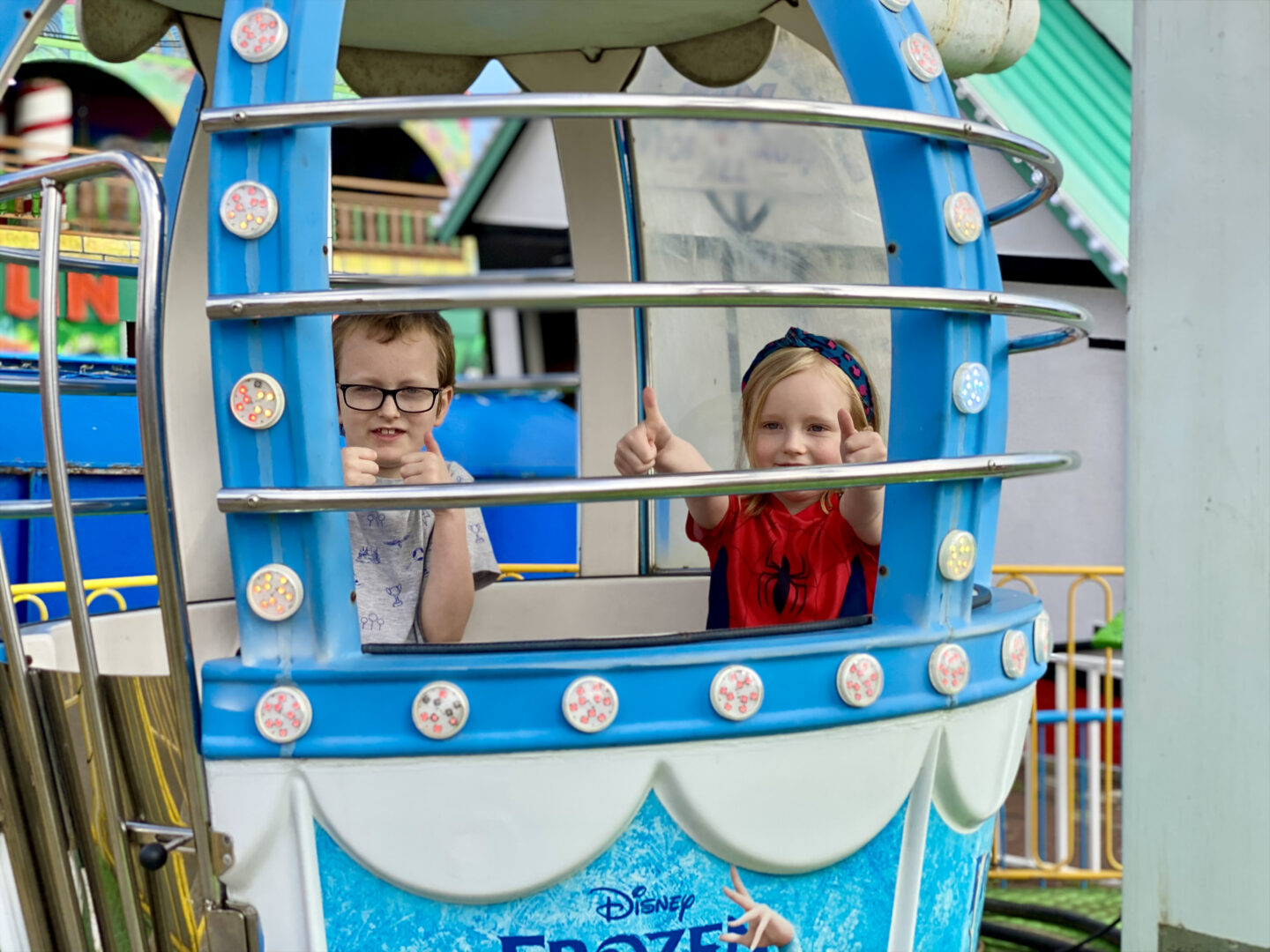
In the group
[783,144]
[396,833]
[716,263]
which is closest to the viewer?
[396,833]

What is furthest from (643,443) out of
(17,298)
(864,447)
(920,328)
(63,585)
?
(17,298)

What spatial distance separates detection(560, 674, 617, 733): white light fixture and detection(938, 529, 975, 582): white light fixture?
0.33 metres

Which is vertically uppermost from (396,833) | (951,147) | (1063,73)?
(1063,73)

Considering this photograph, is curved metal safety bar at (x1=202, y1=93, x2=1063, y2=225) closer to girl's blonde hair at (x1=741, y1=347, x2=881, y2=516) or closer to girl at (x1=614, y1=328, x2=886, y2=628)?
girl at (x1=614, y1=328, x2=886, y2=628)

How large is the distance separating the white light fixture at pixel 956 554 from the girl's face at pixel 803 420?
42 cm

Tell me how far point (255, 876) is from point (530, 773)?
0.24 metres

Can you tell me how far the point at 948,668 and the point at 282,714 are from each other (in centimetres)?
57

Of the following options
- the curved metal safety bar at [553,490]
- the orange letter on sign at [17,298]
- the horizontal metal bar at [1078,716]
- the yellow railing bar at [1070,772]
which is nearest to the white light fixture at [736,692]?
the curved metal safety bar at [553,490]

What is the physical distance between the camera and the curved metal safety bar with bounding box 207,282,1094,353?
90cm

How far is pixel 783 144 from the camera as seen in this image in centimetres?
254

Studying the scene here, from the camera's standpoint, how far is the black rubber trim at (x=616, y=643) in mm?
1048

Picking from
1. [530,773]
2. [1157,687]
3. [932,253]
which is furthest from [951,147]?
[1157,687]

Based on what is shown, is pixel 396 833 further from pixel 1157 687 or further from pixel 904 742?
pixel 1157 687

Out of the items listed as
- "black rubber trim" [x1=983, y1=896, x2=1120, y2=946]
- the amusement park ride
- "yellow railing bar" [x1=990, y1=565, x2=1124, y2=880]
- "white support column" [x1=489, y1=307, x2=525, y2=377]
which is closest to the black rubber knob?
the amusement park ride
